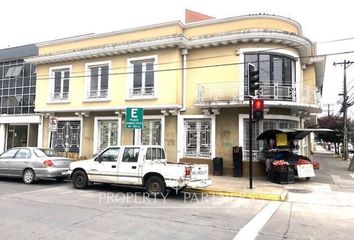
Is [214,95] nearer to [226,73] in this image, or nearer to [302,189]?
[226,73]

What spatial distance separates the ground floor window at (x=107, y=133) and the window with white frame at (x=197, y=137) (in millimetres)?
4084

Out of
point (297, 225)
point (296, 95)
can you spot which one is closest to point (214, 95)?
point (296, 95)

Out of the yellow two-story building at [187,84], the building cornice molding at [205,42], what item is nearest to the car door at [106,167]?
the yellow two-story building at [187,84]

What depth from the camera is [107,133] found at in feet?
63.7

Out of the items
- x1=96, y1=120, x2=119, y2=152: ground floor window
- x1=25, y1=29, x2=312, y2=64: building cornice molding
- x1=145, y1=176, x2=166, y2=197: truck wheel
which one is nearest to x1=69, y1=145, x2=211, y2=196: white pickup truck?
x1=145, y1=176, x2=166, y2=197: truck wheel

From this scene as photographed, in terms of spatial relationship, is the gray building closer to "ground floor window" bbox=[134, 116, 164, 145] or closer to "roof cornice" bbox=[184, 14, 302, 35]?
"ground floor window" bbox=[134, 116, 164, 145]

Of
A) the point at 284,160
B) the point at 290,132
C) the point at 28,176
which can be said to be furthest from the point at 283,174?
the point at 28,176

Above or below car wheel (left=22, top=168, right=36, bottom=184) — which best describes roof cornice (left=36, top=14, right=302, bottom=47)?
above

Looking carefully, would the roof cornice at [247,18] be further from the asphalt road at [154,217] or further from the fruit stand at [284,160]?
the asphalt road at [154,217]

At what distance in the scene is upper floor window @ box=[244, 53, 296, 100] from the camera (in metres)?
16.3

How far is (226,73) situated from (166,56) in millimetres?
3150

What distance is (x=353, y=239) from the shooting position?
22.0 ft

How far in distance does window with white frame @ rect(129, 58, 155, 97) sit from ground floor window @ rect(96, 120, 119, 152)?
213cm

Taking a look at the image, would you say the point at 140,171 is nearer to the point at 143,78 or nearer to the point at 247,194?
the point at 247,194
